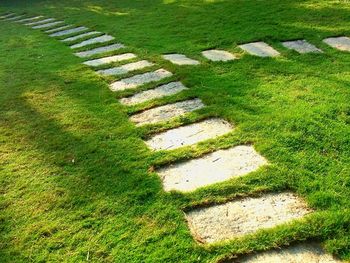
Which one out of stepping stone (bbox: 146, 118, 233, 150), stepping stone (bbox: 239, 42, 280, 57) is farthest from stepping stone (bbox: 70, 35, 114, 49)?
stepping stone (bbox: 146, 118, 233, 150)

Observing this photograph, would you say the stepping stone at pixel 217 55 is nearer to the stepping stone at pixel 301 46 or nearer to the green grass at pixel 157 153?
the green grass at pixel 157 153

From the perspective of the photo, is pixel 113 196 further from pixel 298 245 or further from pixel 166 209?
pixel 298 245

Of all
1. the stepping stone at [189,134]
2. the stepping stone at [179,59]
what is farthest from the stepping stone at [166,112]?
the stepping stone at [179,59]

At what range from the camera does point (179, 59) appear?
5105mm

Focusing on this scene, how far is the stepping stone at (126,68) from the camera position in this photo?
4953mm

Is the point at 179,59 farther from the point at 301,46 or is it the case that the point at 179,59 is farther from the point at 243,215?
the point at 243,215

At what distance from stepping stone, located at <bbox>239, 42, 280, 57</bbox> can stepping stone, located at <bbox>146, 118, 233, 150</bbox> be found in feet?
5.85

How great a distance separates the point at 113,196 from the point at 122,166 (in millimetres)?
365

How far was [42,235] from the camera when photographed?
250 centimetres

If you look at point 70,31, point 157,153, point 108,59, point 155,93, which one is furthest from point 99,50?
point 157,153


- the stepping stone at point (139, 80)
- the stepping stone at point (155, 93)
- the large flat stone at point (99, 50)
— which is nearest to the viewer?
the stepping stone at point (155, 93)

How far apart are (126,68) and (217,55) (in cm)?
119

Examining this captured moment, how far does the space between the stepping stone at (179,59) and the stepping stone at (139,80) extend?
0.32 m

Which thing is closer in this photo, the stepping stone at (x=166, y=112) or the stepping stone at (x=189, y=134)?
the stepping stone at (x=189, y=134)
